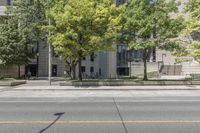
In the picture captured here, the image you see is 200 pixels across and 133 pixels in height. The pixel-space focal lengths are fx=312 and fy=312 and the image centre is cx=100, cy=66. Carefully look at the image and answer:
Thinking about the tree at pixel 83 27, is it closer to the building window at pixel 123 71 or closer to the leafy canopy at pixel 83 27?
the leafy canopy at pixel 83 27

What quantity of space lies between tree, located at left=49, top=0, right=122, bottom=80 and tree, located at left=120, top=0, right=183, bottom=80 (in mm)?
1471

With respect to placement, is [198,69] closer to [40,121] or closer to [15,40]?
[15,40]

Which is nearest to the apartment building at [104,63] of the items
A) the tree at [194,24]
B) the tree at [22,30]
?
the tree at [22,30]

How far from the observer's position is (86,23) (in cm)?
2855

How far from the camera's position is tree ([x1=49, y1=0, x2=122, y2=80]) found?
90.8ft

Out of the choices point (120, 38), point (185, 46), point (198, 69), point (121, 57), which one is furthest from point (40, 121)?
point (121, 57)

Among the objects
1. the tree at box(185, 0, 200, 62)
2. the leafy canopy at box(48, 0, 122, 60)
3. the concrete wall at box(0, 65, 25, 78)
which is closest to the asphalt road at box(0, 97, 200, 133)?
the leafy canopy at box(48, 0, 122, 60)

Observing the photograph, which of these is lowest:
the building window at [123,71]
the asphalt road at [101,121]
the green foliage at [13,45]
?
the asphalt road at [101,121]

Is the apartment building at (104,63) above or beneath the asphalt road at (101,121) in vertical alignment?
above

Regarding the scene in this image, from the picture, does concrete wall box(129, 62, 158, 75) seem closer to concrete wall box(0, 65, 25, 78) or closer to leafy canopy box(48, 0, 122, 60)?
concrete wall box(0, 65, 25, 78)

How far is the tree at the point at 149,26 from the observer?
94.7 feet

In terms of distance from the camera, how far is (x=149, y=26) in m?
28.5

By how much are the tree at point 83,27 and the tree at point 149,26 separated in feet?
4.83

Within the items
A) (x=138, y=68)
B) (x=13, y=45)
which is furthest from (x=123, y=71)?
(x=13, y=45)
